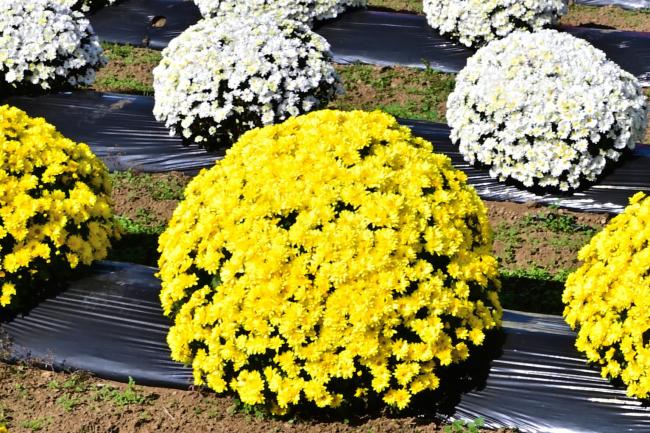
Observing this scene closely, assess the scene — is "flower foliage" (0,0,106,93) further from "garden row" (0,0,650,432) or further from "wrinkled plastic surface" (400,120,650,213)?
"wrinkled plastic surface" (400,120,650,213)

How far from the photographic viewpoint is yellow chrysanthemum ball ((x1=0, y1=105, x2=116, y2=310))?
5.25 metres

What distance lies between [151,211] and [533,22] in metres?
5.49

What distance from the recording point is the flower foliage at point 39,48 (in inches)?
350

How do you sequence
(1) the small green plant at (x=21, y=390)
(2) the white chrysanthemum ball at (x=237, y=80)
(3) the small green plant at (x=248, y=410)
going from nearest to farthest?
(3) the small green plant at (x=248, y=410)
(1) the small green plant at (x=21, y=390)
(2) the white chrysanthemum ball at (x=237, y=80)

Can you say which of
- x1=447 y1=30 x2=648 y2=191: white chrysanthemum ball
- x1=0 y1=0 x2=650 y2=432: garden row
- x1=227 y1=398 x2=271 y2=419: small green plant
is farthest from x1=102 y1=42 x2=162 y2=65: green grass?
x1=227 y1=398 x2=271 y2=419: small green plant

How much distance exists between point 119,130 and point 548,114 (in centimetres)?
406

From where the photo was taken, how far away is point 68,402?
4.91m

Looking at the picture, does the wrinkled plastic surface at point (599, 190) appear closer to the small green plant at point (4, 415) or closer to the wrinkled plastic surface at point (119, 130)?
the wrinkled plastic surface at point (119, 130)

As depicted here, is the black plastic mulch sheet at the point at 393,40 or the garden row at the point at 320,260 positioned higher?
the black plastic mulch sheet at the point at 393,40

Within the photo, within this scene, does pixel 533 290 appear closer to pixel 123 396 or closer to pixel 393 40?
pixel 123 396

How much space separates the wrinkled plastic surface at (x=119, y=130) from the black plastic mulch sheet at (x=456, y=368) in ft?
9.06

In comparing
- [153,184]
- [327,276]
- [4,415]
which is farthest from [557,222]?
[4,415]

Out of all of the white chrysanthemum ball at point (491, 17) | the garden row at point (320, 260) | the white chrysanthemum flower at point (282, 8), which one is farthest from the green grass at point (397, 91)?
the garden row at point (320, 260)

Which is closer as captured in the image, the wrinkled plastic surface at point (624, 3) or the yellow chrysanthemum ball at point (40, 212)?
the yellow chrysanthemum ball at point (40, 212)
